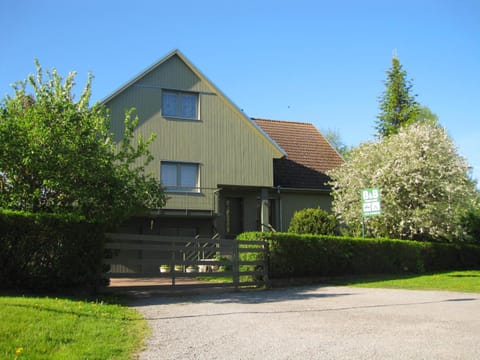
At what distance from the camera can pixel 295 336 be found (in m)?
7.64

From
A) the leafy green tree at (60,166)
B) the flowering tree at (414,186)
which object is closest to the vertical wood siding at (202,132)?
the flowering tree at (414,186)

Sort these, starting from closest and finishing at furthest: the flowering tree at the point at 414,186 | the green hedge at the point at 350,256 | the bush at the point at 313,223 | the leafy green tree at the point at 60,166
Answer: the leafy green tree at the point at 60,166, the green hedge at the point at 350,256, the bush at the point at 313,223, the flowering tree at the point at 414,186

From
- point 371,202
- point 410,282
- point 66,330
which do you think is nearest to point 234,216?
point 371,202

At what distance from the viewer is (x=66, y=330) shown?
24.3 feet

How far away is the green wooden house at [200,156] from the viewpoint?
23406 millimetres

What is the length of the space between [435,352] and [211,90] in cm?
1985

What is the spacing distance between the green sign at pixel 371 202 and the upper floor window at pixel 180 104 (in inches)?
354

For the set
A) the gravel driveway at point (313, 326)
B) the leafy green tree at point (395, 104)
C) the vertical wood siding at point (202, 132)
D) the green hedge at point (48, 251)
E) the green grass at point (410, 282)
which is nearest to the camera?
the gravel driveway at point (313, 326)

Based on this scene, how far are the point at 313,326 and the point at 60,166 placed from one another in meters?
7.53

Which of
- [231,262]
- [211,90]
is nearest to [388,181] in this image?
[211,90]

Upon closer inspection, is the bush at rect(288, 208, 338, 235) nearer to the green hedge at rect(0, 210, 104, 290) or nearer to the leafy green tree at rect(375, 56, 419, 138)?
the green hedge at rect(0, 210, 104, 290)

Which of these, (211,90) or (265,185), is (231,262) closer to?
(265,185)

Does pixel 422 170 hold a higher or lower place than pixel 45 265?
higher

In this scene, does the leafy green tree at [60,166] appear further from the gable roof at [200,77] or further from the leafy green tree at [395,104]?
the leafy green tree at [395,104]
